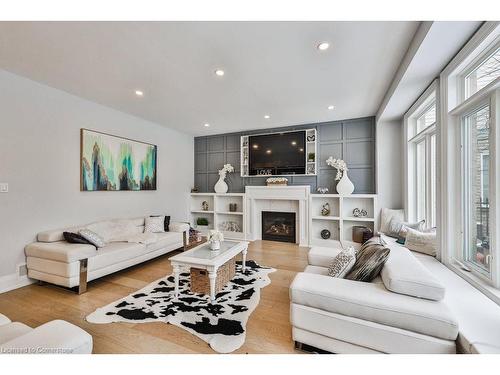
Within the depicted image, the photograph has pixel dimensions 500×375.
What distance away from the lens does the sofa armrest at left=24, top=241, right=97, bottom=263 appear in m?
2.43

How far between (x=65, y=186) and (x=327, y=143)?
4.80 m

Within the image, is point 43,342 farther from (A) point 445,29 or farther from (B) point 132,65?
(A) point 445,29

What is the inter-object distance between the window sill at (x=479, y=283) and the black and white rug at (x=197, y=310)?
1.90 m

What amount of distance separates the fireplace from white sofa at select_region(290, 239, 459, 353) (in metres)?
3.32

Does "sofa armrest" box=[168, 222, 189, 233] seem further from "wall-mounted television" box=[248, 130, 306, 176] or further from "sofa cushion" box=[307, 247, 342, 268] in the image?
"sofa cushion" box=[307, 247, 342, 268]

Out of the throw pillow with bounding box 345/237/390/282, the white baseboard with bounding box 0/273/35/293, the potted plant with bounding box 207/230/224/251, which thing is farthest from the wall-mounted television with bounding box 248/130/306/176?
the white baseboard with bounding box 0/273/35/293

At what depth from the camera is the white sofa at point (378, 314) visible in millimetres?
1255

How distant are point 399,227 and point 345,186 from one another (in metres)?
1.20

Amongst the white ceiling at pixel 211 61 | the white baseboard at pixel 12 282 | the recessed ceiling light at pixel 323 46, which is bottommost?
the white baseboard at pixel 12 282

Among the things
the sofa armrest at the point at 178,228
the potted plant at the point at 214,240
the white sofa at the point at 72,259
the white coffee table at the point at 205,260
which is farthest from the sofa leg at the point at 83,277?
the sofa armrest at the point at 178,228

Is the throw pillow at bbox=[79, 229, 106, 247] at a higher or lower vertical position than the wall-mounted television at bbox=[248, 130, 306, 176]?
lower

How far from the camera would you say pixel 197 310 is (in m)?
2.12

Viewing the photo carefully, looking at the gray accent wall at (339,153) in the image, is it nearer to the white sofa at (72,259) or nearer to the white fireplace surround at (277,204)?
the white fireplace surround at (277,204)

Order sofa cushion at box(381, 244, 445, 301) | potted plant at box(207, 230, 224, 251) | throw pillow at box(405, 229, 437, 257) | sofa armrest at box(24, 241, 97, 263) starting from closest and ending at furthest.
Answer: sofa cushion at box(381, 244, 445, 301) < sofa armrest at box(24, 241, 97, 263) < throw pillow at box(405, 229, 437, 257) < potted plant at box(207, 230, 224, 251)
